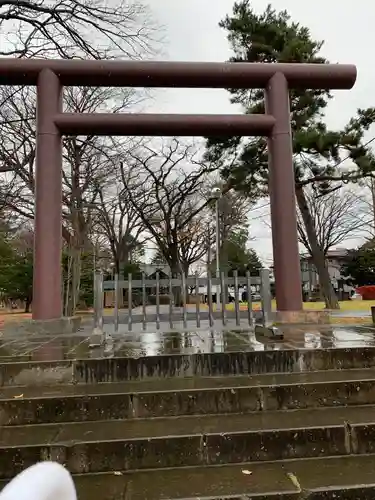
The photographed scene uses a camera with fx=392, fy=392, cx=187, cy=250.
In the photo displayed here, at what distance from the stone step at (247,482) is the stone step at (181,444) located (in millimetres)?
59

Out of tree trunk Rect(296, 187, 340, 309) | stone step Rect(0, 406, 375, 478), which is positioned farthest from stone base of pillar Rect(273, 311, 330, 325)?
tree trunk Rect(296, 187, 340, 309)

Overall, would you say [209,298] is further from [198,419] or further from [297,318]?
[198,419]

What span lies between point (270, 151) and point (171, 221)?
49.1 feet

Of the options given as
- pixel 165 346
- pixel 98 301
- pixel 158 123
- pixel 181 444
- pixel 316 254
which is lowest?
pixel 181 444

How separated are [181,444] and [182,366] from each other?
1.31m

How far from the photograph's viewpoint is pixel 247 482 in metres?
2.42

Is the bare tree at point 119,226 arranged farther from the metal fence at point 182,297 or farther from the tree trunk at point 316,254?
the metal fence at point 182,297

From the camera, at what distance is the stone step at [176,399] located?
3234mm

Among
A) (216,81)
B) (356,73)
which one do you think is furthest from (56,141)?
(356,73)

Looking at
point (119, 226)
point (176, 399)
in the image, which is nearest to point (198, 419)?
point (176, 399)

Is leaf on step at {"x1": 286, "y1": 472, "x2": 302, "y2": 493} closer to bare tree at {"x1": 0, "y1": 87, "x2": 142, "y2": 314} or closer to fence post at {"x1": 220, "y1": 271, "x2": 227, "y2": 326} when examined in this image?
fence post at {"x1": 220, "y1": 271, "x2": 227, "y2": 326}

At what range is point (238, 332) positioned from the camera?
6.42 m

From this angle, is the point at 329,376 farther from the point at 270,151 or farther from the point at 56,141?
the point at 56,141

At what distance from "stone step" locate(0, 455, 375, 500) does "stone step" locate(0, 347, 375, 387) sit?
1.34m
